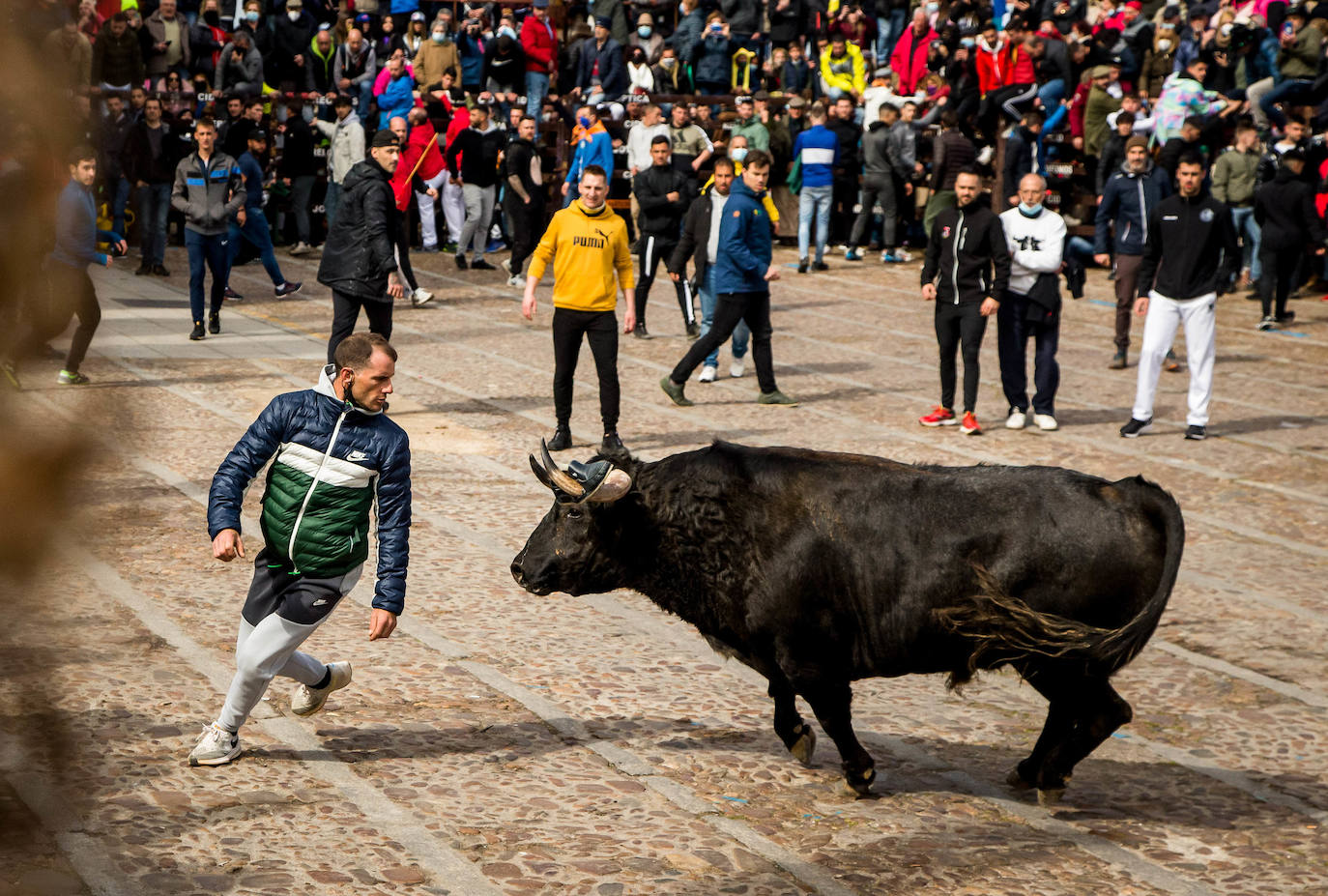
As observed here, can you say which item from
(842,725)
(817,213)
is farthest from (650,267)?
(842,725)

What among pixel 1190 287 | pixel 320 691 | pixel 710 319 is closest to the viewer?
pixel 320 691

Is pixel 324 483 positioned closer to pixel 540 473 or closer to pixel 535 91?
pixel 540 473

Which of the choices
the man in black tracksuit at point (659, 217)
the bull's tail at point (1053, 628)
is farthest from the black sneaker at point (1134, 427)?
the bull's tail at point (1053, 628)

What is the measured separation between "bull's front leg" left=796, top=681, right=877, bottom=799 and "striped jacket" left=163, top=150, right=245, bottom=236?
41.2 ft

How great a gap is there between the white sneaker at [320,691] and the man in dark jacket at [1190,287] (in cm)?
925

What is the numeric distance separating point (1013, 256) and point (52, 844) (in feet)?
44.2

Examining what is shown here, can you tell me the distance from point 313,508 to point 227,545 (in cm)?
40

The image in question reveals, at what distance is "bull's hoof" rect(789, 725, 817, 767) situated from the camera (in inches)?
257

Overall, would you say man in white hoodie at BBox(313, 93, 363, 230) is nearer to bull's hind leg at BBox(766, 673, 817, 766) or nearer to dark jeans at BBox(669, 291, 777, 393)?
dark jeans at BBox(669, 291, 777, 393)

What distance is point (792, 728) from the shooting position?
653 cm

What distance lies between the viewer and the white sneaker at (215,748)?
6.13 meters

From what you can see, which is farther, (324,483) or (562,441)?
(562,441)

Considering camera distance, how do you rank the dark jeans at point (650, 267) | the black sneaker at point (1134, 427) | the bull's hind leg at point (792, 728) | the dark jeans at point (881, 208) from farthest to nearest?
the dark jeans at point (881, 208), the dark jeans at point (650, 267), the black sneaker at point (1134, 427), the bull's hind leg at point (792, 728)

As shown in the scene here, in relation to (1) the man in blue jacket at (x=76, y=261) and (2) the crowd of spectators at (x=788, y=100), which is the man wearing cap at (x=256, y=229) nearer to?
(2) the crowd of spectators at (x=788, y=100)
